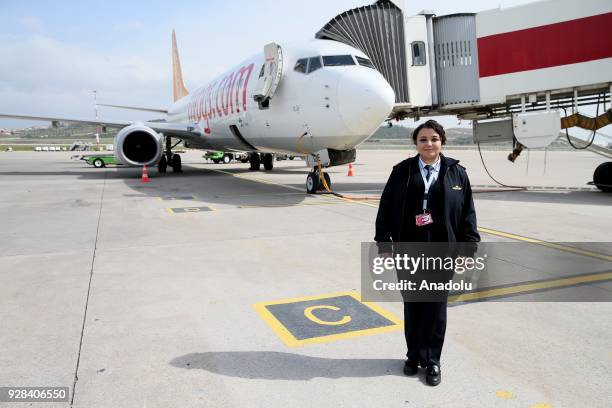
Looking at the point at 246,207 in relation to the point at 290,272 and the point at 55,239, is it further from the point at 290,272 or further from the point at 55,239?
the point at 290,272

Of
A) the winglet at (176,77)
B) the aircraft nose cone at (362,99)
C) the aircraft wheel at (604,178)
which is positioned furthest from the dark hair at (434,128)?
the winglet at (176,77)

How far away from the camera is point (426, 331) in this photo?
123 inches

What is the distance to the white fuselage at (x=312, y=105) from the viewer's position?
10.4 metres

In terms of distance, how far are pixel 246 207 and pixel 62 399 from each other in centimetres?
797

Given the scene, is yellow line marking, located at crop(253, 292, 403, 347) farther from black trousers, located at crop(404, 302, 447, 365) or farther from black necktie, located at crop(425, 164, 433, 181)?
black necktie, located at crop(425, 164, 433, 181)

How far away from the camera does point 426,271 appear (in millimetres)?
3080

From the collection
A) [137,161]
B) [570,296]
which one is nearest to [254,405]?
[570,296]

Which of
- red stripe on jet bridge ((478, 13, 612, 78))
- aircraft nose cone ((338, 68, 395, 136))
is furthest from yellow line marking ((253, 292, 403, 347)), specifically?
red stripe on jet bridge ((478, 13, 612, 78))

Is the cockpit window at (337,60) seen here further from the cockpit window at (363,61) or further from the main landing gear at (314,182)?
the main landing gear at (314,182)

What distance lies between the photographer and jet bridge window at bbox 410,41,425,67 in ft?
43.9

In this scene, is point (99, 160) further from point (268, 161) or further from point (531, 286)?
point (531, 286)

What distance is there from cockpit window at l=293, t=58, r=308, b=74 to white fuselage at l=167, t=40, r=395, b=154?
9 cm

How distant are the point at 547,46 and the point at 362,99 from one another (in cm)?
562

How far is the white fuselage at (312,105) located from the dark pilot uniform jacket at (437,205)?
7506 millimetres
